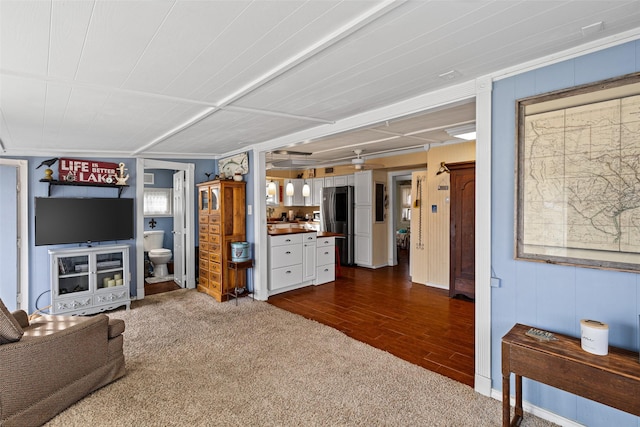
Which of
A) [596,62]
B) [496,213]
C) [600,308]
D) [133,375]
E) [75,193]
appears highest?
[596,62]

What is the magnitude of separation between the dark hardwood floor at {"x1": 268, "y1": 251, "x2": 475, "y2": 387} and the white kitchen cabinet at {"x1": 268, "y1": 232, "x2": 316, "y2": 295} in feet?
0.48

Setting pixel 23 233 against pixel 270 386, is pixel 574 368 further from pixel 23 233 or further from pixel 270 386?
pixel 23 233

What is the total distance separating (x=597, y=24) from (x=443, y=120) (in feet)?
6.72

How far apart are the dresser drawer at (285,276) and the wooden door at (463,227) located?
234 centimetres

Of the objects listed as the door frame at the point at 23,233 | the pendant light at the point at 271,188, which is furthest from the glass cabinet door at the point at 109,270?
the pendant light at the point at 271,188

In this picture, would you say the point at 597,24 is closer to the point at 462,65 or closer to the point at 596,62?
the point at 596,62

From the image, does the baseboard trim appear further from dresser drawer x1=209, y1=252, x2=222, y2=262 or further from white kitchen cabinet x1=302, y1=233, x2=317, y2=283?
dresser drawer x1=209, y1=252, x2=222, y2=262

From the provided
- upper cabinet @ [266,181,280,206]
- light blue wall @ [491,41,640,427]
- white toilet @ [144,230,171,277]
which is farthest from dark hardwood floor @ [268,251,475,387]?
upper cabinet @ [266,181,280,206]

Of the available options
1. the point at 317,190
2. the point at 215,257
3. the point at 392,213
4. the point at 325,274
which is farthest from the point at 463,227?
the point at 317,190

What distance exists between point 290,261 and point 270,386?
2.72m

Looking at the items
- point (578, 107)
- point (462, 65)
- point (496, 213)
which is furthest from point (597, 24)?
point (496, 213)

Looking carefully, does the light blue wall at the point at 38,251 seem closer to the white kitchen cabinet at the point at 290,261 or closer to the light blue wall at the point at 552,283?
Result: the white kitchen cabinet at the point at 290,261

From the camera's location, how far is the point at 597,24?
1.61 m

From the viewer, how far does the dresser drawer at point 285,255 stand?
194 inches
